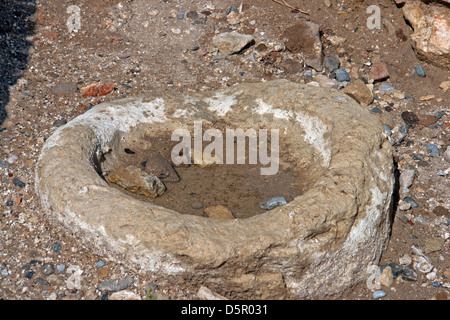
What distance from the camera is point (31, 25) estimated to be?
19.2 ft

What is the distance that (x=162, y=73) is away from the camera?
17.8 ft

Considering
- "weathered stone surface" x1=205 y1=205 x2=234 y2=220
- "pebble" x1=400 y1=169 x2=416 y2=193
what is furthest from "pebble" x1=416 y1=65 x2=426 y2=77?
"weathered stone surface" x1=205 y1=205 x2=234 y2=220

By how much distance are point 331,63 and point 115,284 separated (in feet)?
11.3

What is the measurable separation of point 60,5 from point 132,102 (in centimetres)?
257

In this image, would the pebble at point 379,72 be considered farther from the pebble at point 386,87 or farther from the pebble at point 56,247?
the pebble at point 56,247

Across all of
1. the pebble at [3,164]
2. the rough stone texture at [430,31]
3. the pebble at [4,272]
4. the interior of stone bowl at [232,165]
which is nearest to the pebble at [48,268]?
the pebble at [4,272]

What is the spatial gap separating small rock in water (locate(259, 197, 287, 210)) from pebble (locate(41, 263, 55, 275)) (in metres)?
1.54

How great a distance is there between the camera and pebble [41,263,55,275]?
11.0ft

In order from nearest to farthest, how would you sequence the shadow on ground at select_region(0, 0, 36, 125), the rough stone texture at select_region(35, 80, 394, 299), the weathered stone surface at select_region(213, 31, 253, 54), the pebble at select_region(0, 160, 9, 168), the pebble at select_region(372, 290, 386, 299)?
1. the rough stone texture at select_region(35, 80, 394, 299)
2. the pebble at select_region(372, 290, 386, 299)
3. the pebble at select_region(0, 160, 9, 168)
4. the shadow on ground at select_region(0, 0, 36, 125)
5. the weathered stone surface at select_region(213, 31, 253, 54)

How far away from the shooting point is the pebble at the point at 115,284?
323cm

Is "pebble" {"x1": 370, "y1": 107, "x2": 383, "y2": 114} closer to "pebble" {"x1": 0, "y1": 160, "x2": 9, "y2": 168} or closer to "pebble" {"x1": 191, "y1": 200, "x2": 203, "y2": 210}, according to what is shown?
"pebble" {"x1": 191, "y1": 200, "x2": 203, "y2": 210}

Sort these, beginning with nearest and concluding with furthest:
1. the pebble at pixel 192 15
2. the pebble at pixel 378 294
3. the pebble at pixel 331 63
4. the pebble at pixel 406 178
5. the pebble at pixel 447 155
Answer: the pebble at pixel 378 294, the pebble at pixel 406 178, the pebble at pixel 447 155, the pebble at pixel 331 63, the pebble at pixel 192 15

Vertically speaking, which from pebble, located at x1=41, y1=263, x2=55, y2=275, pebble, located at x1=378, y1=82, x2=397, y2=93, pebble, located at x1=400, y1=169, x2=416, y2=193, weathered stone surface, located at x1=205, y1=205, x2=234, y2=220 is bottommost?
pebble, located at x1=400, y1=169, x2=416, y2=193

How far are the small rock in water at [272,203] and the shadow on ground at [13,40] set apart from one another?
264cm
